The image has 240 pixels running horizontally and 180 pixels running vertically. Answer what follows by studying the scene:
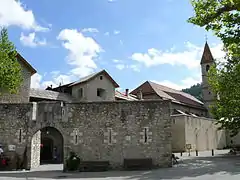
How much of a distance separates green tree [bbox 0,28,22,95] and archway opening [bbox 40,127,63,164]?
7.54 meters

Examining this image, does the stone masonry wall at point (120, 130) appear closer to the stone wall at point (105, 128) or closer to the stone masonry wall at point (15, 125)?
the stone wall at point (105, 128)

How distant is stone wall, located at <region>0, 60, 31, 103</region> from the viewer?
90.0ft

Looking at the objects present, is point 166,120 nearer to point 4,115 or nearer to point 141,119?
point 141,119

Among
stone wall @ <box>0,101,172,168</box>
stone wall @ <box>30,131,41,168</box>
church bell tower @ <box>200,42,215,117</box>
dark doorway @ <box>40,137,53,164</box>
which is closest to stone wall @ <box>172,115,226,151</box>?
church bell tower @ <box>200,42,215,117</box>

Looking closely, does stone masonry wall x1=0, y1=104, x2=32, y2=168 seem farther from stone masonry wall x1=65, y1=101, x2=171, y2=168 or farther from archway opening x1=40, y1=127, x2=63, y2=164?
archway opening x1=40, y1=127, x2=63, y2=164

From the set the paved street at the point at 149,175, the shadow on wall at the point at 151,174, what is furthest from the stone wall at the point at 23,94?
the shadow on wall at the point at 151,174

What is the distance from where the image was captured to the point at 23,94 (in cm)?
2914

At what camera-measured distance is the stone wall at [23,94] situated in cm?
2743

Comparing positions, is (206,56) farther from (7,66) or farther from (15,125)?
(15,125)

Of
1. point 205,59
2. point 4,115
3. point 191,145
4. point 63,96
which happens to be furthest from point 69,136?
point 205,59

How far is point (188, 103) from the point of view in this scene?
55531 millimetres

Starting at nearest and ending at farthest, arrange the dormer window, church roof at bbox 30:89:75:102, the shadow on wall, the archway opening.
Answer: the shadow on wall → the archway opening → church roof at bbox 30:89:75:102 → the dormer window

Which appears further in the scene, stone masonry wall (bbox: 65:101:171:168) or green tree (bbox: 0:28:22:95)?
green tree (bbox: 0:28:22:95)

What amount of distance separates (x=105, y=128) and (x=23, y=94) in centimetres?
1447
